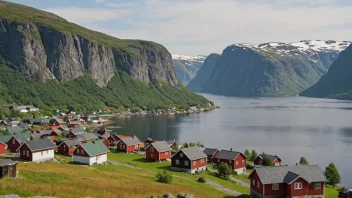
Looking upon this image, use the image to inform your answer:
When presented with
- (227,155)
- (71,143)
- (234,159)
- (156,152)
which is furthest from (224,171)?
(71,143)

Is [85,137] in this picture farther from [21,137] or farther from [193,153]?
[193,153]

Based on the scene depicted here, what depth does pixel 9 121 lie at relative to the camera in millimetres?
149375

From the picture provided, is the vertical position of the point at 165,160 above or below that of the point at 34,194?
below

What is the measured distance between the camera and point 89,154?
68312 millimetres

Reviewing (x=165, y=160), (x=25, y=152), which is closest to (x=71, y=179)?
(x=25, y=152)

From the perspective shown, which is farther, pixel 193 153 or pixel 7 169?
pixel 193 153

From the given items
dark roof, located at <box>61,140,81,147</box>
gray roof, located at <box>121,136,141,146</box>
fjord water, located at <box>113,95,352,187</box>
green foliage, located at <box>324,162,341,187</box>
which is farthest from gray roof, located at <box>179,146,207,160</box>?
fjord water, located at <box>113,95,352,187</box>

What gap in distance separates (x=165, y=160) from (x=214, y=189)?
27.7 meters

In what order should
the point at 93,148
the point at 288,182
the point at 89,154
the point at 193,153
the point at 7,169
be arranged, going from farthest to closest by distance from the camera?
the point at 193,153, the point at 93,148, the point at 89,154, the point at 288,182, the point at 7,169

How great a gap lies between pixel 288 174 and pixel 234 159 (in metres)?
25.7

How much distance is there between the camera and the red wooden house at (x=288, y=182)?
47406 mm

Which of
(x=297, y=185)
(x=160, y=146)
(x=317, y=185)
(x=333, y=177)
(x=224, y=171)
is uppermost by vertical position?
(x=160, y=146)

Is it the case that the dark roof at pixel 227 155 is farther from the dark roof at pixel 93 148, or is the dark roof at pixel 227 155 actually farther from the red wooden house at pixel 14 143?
the red wooden house at pixel 14 143

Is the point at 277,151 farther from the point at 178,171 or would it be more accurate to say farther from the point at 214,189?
the point at 214,189
